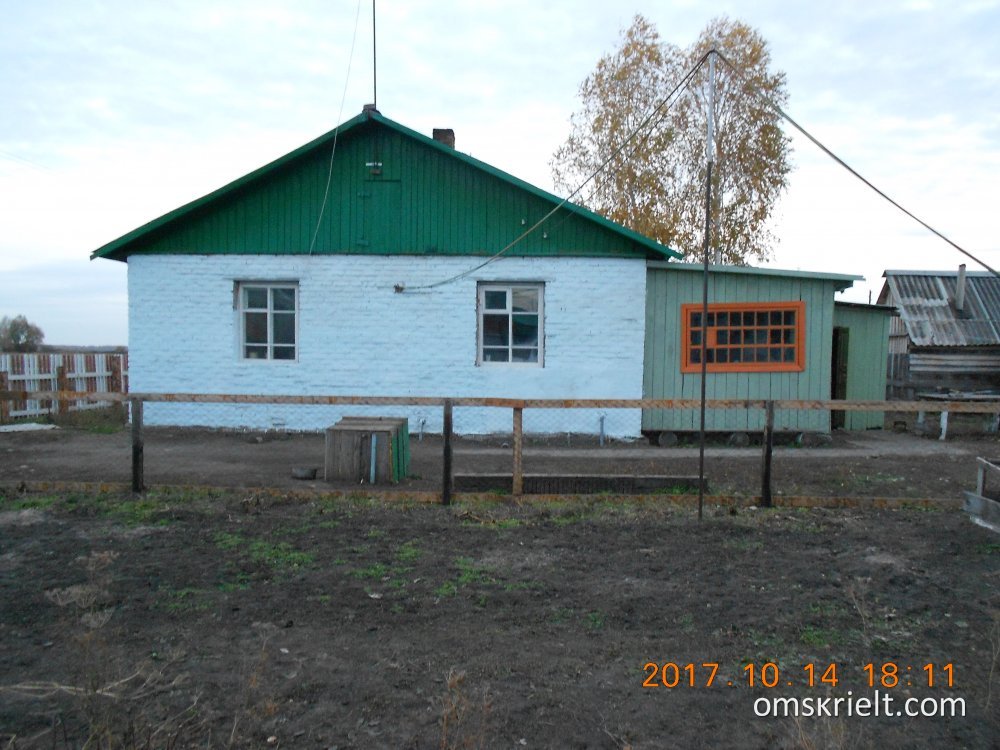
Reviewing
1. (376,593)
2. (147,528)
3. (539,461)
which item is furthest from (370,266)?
(376,593)

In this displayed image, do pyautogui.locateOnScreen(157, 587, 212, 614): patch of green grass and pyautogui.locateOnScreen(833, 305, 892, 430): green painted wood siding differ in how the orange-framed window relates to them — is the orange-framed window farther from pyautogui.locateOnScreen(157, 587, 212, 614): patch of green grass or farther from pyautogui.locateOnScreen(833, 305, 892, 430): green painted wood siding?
pyautogui.locateOnScreen(157, 587, 212, 614): patch of green grass

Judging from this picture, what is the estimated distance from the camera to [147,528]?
634cm

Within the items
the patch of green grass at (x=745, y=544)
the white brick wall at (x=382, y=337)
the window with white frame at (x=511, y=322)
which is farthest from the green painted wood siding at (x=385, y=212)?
the patch of green grass at (x=745, y=544)

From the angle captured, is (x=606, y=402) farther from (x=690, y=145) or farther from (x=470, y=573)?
(x=690, y=145)

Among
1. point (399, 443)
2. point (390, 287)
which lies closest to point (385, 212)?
point (390, 287)

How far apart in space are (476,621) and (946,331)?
17515 millimetres

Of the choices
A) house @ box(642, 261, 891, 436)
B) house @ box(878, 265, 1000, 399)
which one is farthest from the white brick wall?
house @ box(878, 265, 1000, 399)

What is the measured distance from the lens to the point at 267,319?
1334 cm

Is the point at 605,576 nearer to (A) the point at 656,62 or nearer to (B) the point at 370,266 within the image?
(B) the point at 370,266

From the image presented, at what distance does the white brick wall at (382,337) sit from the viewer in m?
12.9

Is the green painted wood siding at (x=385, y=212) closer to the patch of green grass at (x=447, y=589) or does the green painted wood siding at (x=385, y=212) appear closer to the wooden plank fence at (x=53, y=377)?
the wooden plank fence at (x=53, y=377)

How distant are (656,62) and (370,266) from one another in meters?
19.3

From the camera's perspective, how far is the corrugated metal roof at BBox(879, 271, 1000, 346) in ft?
58.1

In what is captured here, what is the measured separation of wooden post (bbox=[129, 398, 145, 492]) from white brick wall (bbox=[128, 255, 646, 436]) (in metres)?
5.62
